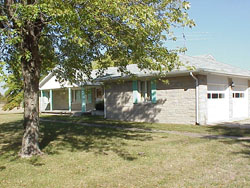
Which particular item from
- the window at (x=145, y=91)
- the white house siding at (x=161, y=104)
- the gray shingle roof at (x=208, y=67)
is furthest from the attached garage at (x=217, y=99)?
the window at (x=145, y=91)

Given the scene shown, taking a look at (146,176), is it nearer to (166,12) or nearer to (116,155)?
(116,155)

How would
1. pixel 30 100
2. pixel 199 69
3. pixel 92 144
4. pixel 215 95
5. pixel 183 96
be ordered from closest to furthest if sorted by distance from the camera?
pixel 30 100 → pixel 92 144 → pixel 199 69 → pixel 183 96 → pixel 215 95

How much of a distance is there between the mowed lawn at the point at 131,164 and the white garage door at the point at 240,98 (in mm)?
9201

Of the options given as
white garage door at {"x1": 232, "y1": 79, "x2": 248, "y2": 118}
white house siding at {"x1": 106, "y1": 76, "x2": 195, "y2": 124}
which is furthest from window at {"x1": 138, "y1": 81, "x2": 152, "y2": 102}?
white garage door at {"x1": 232, "y1": 79, "x2": 248, "y2": 118}

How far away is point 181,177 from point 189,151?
2.46 metres

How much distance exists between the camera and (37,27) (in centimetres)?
797

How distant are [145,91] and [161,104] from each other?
1.63 meters

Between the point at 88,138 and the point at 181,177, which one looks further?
the point at 88,138

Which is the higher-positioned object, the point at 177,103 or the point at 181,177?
the point at 177,103

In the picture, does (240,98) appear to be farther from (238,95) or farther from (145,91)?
(145,91)

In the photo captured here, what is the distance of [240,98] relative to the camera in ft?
61.2

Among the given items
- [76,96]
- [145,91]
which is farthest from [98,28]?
[76,96]

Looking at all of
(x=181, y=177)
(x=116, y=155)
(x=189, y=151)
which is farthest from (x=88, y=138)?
(x=181, y=177)

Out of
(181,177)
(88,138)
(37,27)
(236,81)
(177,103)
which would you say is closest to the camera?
(181,177)
